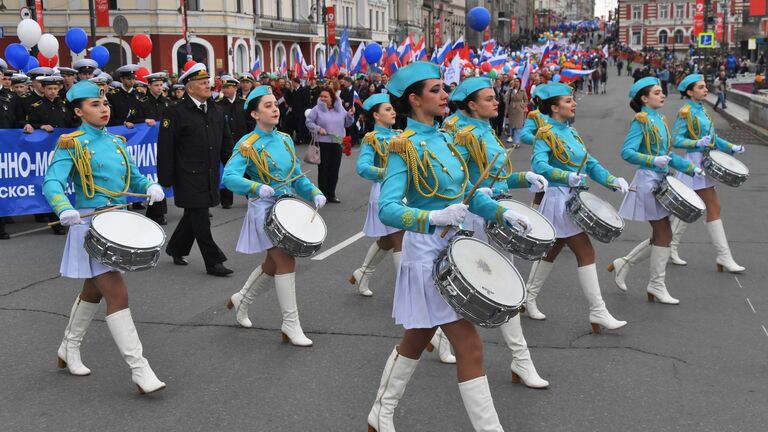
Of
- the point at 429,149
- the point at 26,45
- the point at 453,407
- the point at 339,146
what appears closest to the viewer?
the point at 429,149

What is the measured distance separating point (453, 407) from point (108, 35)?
47436mm

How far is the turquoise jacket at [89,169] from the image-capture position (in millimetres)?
5664

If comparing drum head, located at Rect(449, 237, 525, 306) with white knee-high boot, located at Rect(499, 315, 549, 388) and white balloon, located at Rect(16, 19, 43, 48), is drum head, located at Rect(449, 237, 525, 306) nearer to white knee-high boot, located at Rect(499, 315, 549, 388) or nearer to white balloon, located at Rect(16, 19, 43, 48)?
white knee-high boot, located at Rect(499, 315, 549, 388)

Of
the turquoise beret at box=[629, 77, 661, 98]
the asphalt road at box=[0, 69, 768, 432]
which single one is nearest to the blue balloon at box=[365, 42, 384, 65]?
the asphalt road at box=[0, 69, 768, 432]

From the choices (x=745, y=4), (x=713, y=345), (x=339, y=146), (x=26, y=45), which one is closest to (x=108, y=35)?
(x=26, y=45)

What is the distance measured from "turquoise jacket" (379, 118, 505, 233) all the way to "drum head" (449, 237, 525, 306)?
0.19 m

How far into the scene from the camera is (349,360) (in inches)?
243

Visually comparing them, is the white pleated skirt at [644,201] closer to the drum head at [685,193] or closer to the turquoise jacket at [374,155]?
the drum head at [685,193]

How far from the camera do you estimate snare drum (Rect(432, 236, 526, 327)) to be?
4156 mm

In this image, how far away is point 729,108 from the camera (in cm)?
3431

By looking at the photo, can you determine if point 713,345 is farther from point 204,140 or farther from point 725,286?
point 204,140

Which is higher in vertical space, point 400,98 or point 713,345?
point 400,98

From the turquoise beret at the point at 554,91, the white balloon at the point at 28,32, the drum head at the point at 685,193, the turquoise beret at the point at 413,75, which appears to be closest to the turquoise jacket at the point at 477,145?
the turquoise beret at the point at 413,75

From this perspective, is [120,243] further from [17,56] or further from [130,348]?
[17,56]
